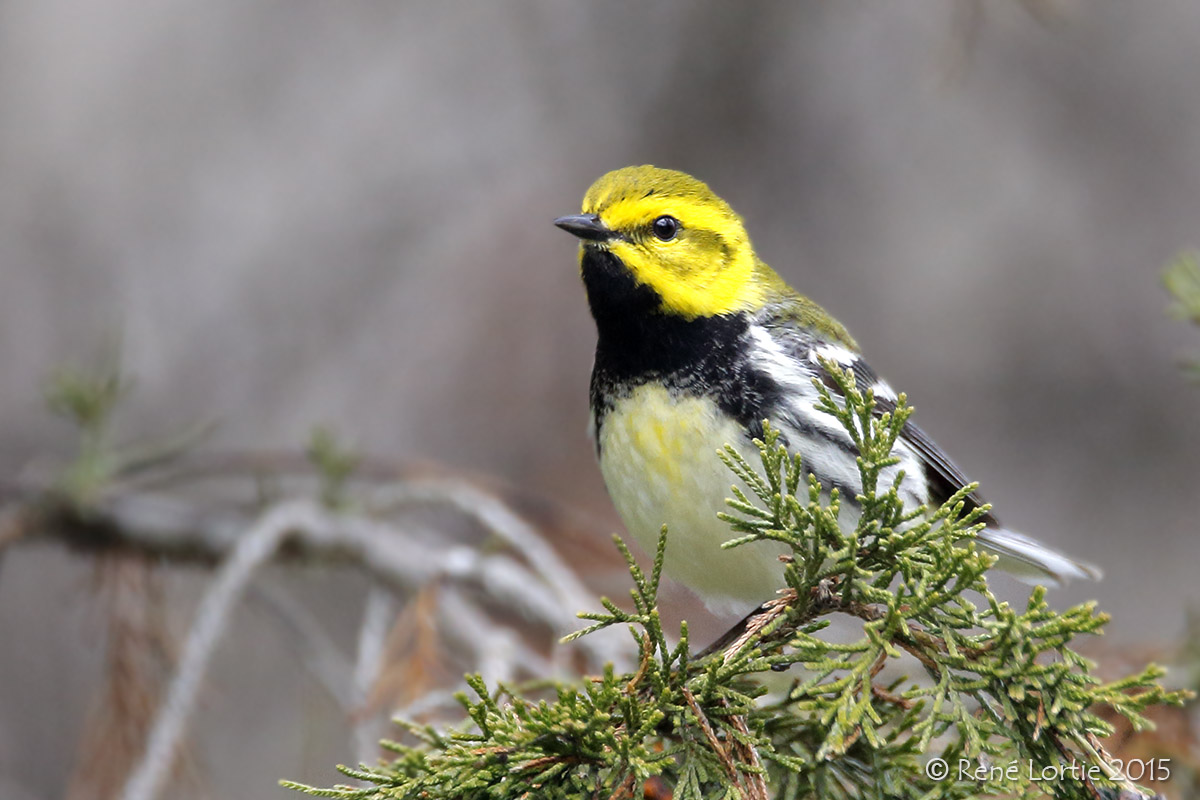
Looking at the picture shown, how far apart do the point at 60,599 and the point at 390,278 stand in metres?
2.63

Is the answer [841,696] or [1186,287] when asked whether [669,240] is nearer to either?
[1186,287]

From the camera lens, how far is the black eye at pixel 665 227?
328 cm

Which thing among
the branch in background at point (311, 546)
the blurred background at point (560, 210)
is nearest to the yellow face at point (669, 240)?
the branch in background at point (311, 546)

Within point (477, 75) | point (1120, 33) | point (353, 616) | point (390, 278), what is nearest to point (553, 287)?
point (390, 278)

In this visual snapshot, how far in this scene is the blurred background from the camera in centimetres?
638

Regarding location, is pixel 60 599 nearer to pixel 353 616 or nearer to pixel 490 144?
pixel 353 616

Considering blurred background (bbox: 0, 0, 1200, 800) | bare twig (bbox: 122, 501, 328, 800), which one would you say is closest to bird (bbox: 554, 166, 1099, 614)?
bare twig (bbox: 122, 501, 328, 800)

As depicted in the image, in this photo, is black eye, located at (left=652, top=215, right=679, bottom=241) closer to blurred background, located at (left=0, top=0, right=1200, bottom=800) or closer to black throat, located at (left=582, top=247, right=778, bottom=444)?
black throat, located at (left=582, top=247, right=778, bottom=444)

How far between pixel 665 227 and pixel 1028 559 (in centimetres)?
147

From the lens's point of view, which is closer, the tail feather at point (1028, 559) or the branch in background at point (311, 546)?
the tail feather at point (1028, 559)

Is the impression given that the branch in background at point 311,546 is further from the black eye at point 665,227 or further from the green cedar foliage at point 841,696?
the green cedar foliage at point 841,696

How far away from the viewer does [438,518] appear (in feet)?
21.8

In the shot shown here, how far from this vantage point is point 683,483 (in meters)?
2.81

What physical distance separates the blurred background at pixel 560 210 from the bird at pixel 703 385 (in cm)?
296
